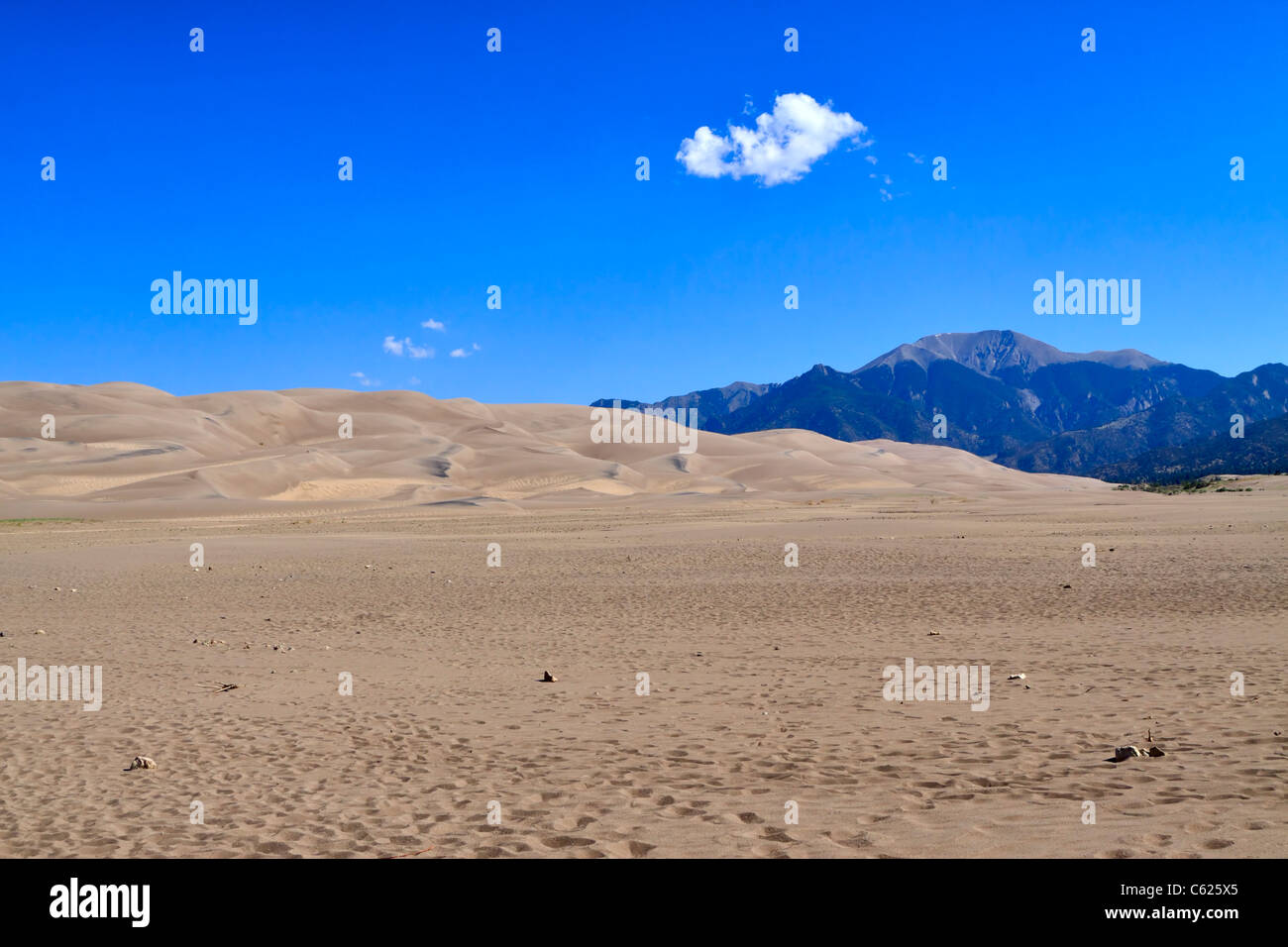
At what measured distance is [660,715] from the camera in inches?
375

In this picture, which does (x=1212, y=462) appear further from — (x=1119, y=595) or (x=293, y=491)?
(x=1119, y=595)

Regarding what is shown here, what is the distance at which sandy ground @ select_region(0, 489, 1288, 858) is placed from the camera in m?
6.18

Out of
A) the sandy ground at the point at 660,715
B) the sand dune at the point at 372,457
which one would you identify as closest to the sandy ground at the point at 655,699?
the sandy ground at the point at 660,715

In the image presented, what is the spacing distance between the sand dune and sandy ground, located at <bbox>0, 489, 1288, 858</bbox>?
5243 centimetres

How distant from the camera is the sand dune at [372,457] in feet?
266

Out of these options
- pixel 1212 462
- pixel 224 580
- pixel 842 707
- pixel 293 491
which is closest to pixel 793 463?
pixel 293 491

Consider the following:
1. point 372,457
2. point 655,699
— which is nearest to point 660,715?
point 655,699

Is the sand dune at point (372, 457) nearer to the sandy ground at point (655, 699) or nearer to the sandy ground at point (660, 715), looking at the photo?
the sandy ground at point (655, 699)

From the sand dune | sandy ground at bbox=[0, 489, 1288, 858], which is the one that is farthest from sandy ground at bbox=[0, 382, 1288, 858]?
the sand dune

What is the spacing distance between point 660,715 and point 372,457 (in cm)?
9903

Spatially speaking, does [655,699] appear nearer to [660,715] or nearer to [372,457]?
[660,715]
